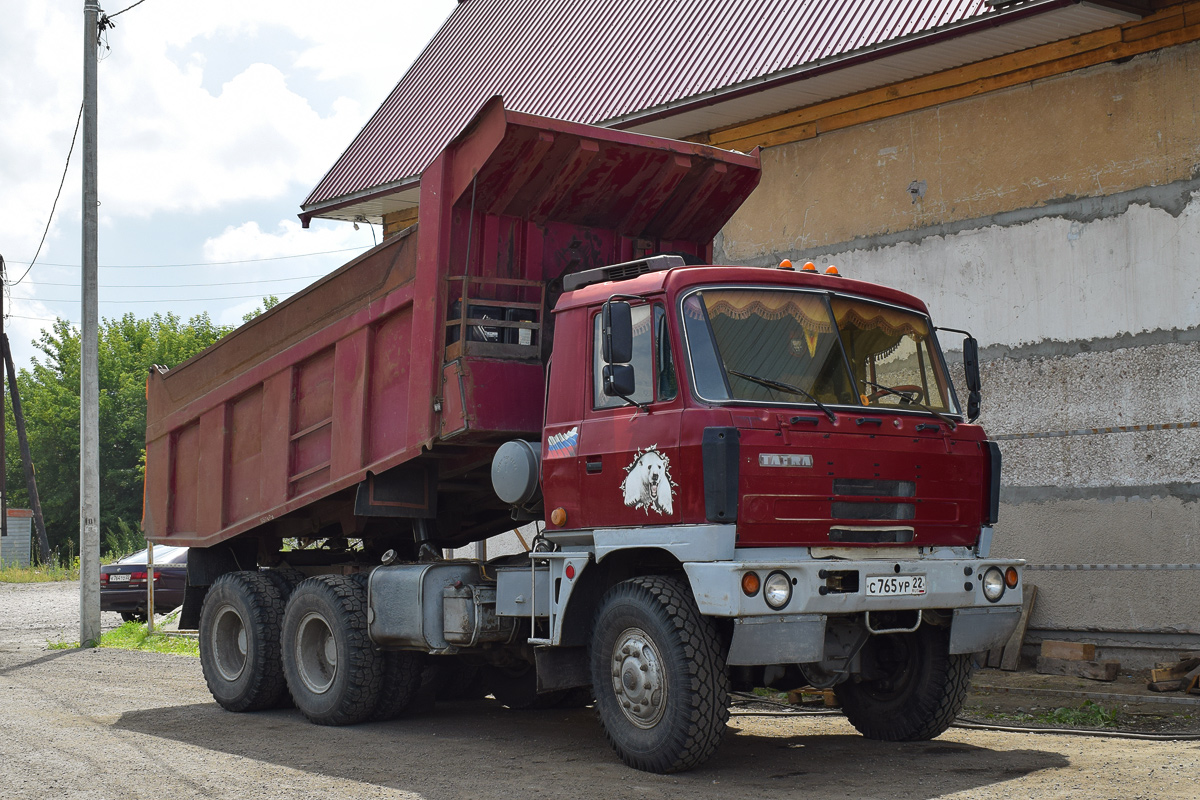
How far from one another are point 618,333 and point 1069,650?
223 inches

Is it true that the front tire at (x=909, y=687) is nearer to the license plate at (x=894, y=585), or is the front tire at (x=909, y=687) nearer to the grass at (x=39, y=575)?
the license plate at (x=894, y=585)

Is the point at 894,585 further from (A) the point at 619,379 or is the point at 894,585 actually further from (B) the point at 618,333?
(B) the point at 618,333

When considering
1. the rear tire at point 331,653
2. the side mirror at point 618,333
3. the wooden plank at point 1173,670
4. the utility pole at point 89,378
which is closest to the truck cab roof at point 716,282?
the side mirror at point 618,333

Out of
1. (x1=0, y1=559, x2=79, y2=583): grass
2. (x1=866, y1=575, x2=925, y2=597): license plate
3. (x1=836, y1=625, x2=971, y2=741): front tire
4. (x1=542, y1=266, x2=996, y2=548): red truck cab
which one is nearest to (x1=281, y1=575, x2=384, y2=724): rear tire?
(x1=542, y1=266, x2=996, y2=548): red truck cab

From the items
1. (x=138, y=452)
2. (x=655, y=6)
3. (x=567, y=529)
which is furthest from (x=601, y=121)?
(x=138, y=452)

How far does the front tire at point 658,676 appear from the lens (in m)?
6.26

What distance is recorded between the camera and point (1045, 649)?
1025cm

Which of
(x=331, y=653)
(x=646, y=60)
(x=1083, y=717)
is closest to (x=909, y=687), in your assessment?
(x=1083, y=717)

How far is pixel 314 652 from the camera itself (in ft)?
29.7

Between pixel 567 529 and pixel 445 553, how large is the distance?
3151mm

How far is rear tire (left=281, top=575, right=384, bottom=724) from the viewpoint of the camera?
8.54 metres

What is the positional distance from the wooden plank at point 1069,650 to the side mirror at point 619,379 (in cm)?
540

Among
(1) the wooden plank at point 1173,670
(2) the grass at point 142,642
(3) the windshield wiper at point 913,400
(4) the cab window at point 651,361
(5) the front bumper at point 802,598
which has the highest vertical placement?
(4) the cab window at point 651,361

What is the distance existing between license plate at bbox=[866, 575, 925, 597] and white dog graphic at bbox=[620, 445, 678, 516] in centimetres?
111
